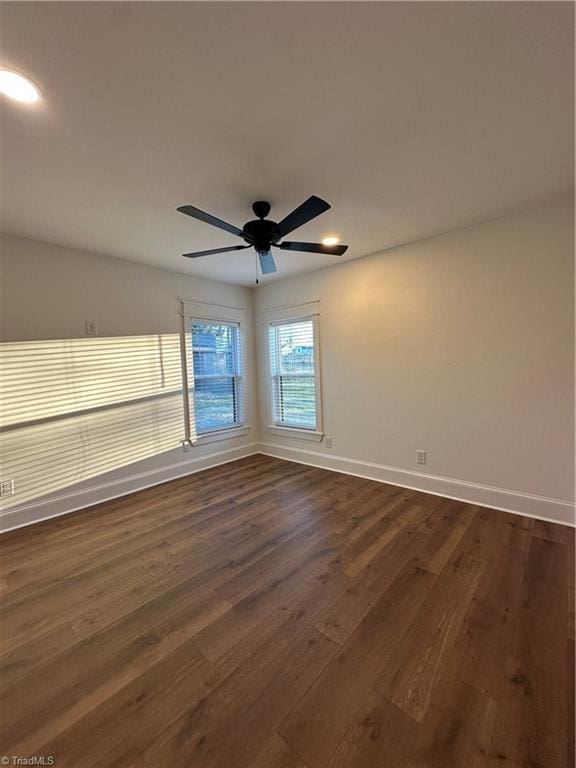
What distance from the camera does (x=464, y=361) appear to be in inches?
113

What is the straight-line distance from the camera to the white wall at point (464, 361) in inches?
96.4

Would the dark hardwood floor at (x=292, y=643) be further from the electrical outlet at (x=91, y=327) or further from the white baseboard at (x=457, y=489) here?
the electrical outlet at (x=91, y=327)

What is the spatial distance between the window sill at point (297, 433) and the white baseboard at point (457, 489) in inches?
7.6

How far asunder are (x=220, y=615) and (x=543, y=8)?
2.90 meters

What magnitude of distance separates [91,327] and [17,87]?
2091mm

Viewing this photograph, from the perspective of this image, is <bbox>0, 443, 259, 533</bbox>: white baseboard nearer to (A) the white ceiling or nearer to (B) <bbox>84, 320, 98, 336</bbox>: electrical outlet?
(B) <bbox>84, 320, 98, 336</bbox>: electrical outlet

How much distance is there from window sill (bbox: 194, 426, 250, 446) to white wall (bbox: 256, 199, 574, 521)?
139cm

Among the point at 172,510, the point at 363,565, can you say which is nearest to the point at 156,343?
the point at 172,510

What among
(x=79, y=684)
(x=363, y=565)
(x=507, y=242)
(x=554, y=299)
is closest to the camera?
(x=79, y=684)

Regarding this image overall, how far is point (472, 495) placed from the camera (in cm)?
284

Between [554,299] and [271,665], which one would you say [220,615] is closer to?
[271,665]

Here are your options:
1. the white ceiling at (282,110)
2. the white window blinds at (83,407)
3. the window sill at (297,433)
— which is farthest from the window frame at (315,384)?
the white ceiling at (282,110)

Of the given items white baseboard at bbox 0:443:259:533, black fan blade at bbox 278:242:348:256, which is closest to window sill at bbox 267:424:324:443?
white baseboard at bbox 0:443:259:533

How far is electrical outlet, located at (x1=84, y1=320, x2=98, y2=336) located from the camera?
3049 millimetres
